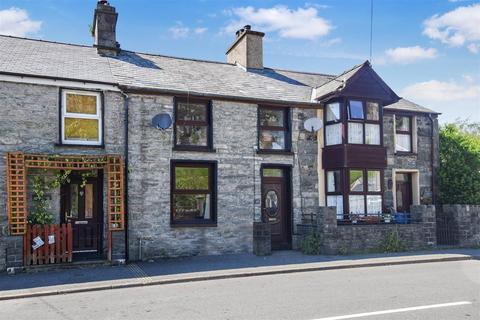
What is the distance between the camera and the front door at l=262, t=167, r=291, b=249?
16.0 m

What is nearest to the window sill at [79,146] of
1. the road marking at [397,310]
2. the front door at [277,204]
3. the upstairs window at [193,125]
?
the upstairs window at [193,125]

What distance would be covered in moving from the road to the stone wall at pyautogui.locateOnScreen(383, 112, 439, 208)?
288 inches

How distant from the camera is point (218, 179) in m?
15.0

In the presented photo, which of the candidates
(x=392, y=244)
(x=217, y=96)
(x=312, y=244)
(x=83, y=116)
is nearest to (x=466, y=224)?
A: (x=392, y=244)

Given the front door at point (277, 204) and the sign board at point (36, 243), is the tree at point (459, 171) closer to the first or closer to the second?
the front door at point (277, 204)

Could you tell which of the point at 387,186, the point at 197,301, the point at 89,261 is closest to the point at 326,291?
the point at 197,301

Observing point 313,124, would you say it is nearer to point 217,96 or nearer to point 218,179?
point 217,96

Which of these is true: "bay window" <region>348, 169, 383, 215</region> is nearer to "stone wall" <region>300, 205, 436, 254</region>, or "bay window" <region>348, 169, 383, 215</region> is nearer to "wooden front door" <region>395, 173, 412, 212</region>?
"stone wall" <region>300, 205, 436, 254</region>

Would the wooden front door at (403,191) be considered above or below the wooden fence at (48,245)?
above

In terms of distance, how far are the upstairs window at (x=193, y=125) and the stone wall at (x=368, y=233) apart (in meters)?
4.56

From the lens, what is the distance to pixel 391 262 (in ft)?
42.6

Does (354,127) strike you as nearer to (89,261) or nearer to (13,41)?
(89,261)

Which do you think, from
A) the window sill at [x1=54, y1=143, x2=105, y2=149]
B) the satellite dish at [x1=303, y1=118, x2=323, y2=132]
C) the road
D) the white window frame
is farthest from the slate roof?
the road

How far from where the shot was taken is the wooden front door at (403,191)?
1880cm
